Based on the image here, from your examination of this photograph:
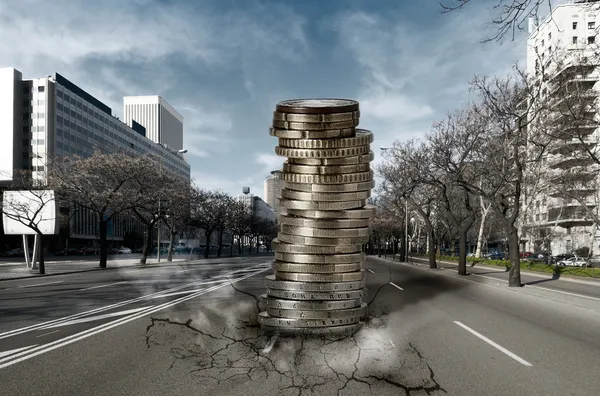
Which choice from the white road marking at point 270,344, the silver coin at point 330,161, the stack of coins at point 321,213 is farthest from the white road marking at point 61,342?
the silver coin at point 330,161

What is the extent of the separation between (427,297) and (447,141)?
1655 centimetres

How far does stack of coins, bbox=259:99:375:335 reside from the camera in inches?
188

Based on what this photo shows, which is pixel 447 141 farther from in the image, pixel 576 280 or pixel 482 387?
pixel 482 387

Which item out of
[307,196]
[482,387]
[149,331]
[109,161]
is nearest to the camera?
[307,196]

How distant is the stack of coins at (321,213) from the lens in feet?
15.7

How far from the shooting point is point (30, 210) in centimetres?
3297

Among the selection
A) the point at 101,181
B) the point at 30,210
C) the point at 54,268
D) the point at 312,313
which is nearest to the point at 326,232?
the point at 312,313

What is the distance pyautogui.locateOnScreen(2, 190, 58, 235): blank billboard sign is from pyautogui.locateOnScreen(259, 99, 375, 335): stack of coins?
106ft

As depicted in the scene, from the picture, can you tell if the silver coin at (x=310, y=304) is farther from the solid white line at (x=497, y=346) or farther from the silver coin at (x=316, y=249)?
the solid white line at (x=497, y=346)

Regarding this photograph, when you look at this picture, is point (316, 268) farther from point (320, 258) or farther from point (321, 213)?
point (321, 213)

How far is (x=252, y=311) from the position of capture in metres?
6.34

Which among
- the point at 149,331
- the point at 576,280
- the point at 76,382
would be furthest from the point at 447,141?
the point at 76,382

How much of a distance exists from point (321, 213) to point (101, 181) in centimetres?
3834

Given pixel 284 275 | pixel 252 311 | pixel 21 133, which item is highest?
pixel 21 133
